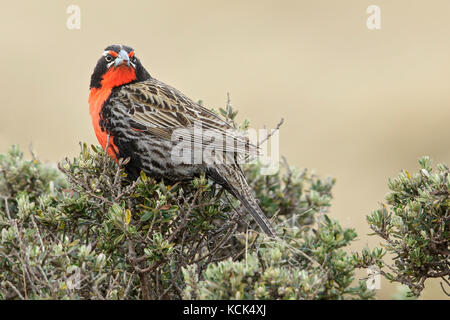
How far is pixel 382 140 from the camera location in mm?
14102

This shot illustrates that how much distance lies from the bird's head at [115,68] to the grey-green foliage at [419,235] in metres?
2.81

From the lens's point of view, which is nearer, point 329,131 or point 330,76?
point 329,131

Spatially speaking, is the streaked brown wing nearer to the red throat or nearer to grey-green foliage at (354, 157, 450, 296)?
the red throat

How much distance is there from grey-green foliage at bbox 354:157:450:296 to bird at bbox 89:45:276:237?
39.5 inches

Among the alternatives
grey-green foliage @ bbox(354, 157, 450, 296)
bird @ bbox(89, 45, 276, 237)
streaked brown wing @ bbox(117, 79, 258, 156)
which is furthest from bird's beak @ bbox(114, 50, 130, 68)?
grey-green foliage @ bbox(354, 157, 450, 296)

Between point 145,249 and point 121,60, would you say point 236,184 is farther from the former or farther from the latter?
point 121,60

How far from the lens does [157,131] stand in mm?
5547

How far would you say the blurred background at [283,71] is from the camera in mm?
13359

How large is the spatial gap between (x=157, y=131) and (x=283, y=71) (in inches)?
484

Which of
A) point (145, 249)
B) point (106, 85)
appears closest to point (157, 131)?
point (106, 85)

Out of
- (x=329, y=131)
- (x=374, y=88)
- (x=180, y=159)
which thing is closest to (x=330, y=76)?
(x=374, y=88)

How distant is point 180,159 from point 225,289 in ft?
6.63

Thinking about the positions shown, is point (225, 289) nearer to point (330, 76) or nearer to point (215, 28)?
point (330, 76)
